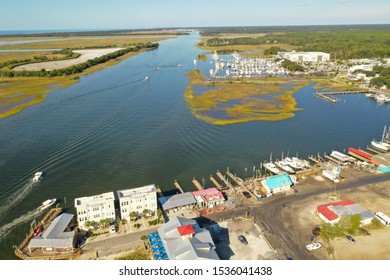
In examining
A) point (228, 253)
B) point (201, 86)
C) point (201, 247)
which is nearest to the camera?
point (201, 247)

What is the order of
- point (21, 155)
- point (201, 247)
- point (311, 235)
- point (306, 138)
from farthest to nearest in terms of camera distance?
point (306, 138), point (21, 155), point (311, 235), point (201, 247)

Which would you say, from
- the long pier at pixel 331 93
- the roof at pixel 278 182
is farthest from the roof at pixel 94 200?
the long pier at pixel 331 93

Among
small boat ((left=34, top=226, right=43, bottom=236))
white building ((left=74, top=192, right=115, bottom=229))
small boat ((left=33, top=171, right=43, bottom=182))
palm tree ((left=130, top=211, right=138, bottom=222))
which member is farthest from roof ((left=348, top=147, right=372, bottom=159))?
small boat ((left=33, top=171, right=43, bottom=182))

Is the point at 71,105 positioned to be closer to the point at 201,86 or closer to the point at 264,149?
the point at 201,86

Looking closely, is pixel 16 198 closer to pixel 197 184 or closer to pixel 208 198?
pixel 197 184

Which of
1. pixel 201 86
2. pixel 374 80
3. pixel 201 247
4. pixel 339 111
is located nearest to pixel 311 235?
pixel 201 247

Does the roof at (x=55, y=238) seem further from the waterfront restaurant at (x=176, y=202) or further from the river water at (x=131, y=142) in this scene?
the waterfront restaurant at (x=176, y=202)

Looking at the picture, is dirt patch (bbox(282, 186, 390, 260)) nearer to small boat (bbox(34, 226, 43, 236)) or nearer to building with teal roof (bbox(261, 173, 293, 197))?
building with teal roof (bbox(261, 173, 293, 197))
